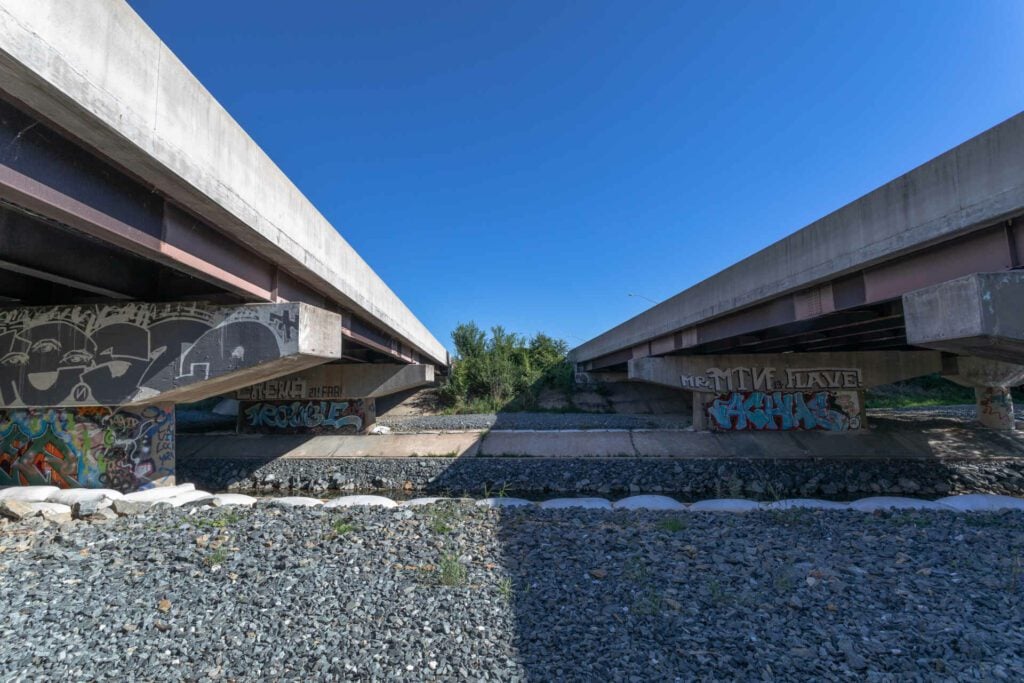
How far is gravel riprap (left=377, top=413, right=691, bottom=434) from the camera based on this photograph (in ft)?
63.2

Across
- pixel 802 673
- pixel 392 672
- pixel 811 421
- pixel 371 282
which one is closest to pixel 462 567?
pixel 392 672

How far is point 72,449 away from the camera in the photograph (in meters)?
8.36

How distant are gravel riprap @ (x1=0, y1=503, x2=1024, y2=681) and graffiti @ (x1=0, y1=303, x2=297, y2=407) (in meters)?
2.62

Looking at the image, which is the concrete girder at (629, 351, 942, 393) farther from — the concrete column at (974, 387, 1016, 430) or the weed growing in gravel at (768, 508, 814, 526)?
the weed growing in gravel at (768, 508, 814, 526)

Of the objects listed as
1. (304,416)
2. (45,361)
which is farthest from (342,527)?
(304,416)

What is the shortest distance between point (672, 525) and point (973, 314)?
426 cm

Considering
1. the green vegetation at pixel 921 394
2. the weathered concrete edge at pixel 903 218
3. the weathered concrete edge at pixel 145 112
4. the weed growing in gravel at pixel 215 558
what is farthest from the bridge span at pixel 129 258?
the green vegetation at pixel 921 394

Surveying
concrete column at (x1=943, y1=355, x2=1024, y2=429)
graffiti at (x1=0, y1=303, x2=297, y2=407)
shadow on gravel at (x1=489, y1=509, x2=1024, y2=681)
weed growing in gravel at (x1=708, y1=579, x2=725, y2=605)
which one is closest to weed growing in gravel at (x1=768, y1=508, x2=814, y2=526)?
shadow on gravel at (x1=489, y1=509, x2=1024, y2=681)

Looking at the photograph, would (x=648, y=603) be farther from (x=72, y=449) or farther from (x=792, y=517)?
(x=72, y=449)

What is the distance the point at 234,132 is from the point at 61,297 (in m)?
5.73

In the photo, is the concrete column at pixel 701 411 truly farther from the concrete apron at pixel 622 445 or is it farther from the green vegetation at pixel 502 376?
the green vegetation at pixel 502 376

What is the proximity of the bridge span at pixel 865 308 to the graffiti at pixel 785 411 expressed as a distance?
1.3 inches

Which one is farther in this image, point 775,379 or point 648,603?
point 775,379

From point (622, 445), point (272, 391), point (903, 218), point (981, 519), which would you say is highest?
point (903, 218)
